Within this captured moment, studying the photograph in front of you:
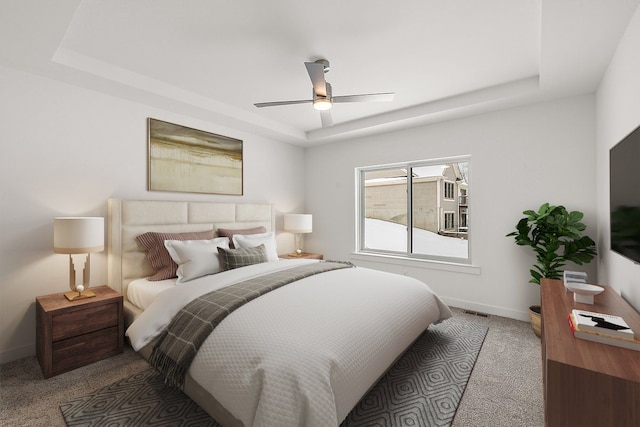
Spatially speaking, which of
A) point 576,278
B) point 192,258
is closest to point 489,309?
point 576,278

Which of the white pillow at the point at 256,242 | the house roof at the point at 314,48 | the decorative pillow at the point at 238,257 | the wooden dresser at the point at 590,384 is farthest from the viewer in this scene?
the white pillow at the point at 256,242

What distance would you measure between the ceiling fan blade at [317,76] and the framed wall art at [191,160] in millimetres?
1907

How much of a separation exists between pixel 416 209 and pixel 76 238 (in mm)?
3892

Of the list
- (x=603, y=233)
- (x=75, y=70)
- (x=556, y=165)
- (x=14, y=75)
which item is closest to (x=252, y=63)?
(x=75, y=70)

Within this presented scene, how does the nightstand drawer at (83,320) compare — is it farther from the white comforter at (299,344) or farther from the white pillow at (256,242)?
the white pillow at (256,242)

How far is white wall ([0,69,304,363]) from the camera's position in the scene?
2.40 metres

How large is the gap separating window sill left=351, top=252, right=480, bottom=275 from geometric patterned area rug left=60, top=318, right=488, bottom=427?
4.61ft

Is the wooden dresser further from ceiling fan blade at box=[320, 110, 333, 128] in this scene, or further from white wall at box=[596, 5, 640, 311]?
ceiling fan blade at box=[320, 110, 333, 128]

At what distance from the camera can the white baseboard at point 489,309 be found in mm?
3289

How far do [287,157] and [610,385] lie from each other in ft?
14.6

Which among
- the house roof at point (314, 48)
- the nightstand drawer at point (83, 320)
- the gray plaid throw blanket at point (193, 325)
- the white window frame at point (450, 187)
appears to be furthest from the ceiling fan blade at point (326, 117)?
the nightstand drawer at point (83, 320)

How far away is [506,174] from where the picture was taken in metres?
3.36

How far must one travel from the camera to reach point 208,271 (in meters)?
2.89

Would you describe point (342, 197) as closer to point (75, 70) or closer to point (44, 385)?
point (75, 70)
